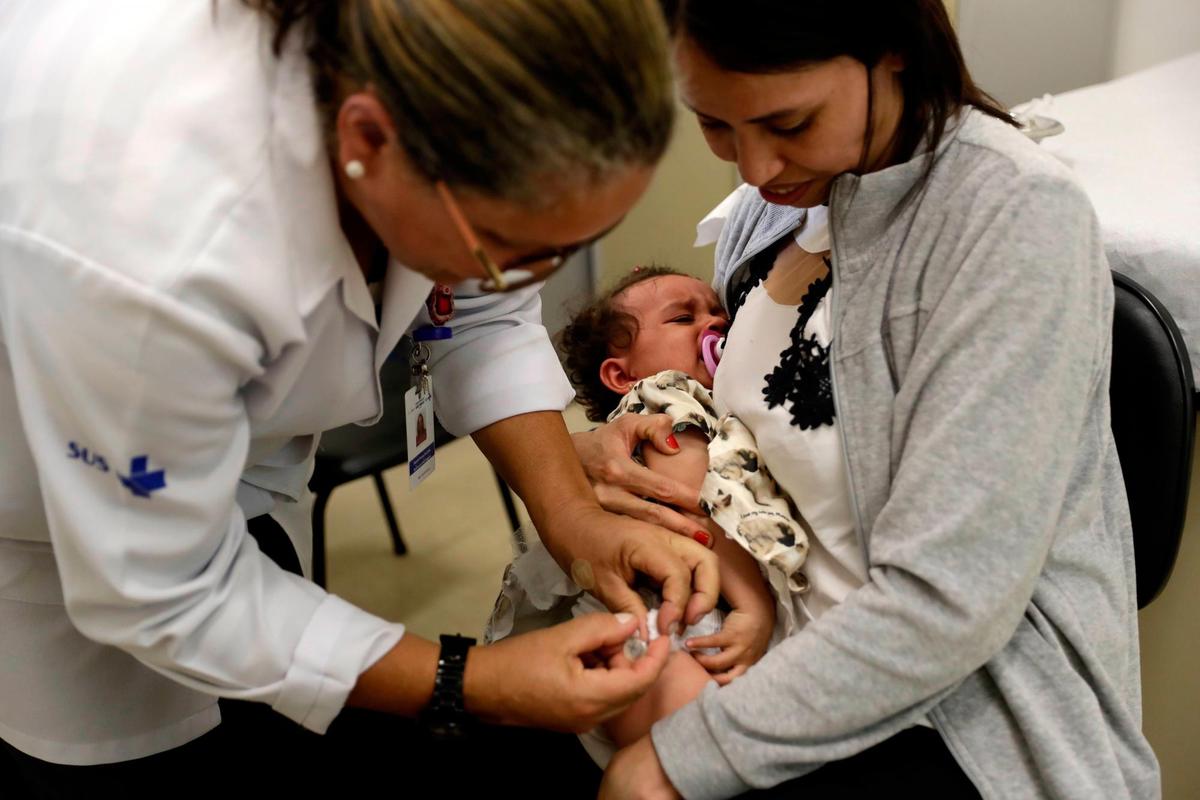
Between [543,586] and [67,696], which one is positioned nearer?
[67,696]

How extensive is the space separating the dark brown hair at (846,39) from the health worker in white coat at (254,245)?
18 centimetres

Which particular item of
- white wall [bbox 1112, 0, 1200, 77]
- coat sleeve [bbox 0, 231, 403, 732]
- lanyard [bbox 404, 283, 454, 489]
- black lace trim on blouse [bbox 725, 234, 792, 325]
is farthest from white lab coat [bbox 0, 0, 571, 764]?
white wall [bbox 1112, 0, 1200, 77]

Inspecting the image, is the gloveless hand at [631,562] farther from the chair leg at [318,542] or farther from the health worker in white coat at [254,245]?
the chair leg at [318,542]

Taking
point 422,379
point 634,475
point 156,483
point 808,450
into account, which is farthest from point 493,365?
point 156,483

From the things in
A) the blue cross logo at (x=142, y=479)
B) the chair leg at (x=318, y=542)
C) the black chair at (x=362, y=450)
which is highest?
the blue cross logo at (x=142, y=479)

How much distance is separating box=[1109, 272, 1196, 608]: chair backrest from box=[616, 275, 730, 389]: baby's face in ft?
1.90

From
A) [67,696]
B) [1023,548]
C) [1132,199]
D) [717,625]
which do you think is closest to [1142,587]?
[1023,548]

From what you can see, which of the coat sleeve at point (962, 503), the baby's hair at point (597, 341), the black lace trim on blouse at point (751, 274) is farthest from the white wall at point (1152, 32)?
the coat sleeve at point (962, 503)

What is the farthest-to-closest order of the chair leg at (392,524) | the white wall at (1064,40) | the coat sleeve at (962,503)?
the white wall at (1064,40) < the chair leg at (392,524) < the coat sleeve at (962,503)

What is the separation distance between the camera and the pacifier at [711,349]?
1533 millimetres

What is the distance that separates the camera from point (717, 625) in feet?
3.96

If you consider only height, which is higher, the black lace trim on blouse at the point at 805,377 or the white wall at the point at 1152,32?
the black lace trim on blouse at the point at 805,377

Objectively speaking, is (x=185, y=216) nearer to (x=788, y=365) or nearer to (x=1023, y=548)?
(x=788, y=365)

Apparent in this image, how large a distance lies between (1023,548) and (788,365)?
333mm
